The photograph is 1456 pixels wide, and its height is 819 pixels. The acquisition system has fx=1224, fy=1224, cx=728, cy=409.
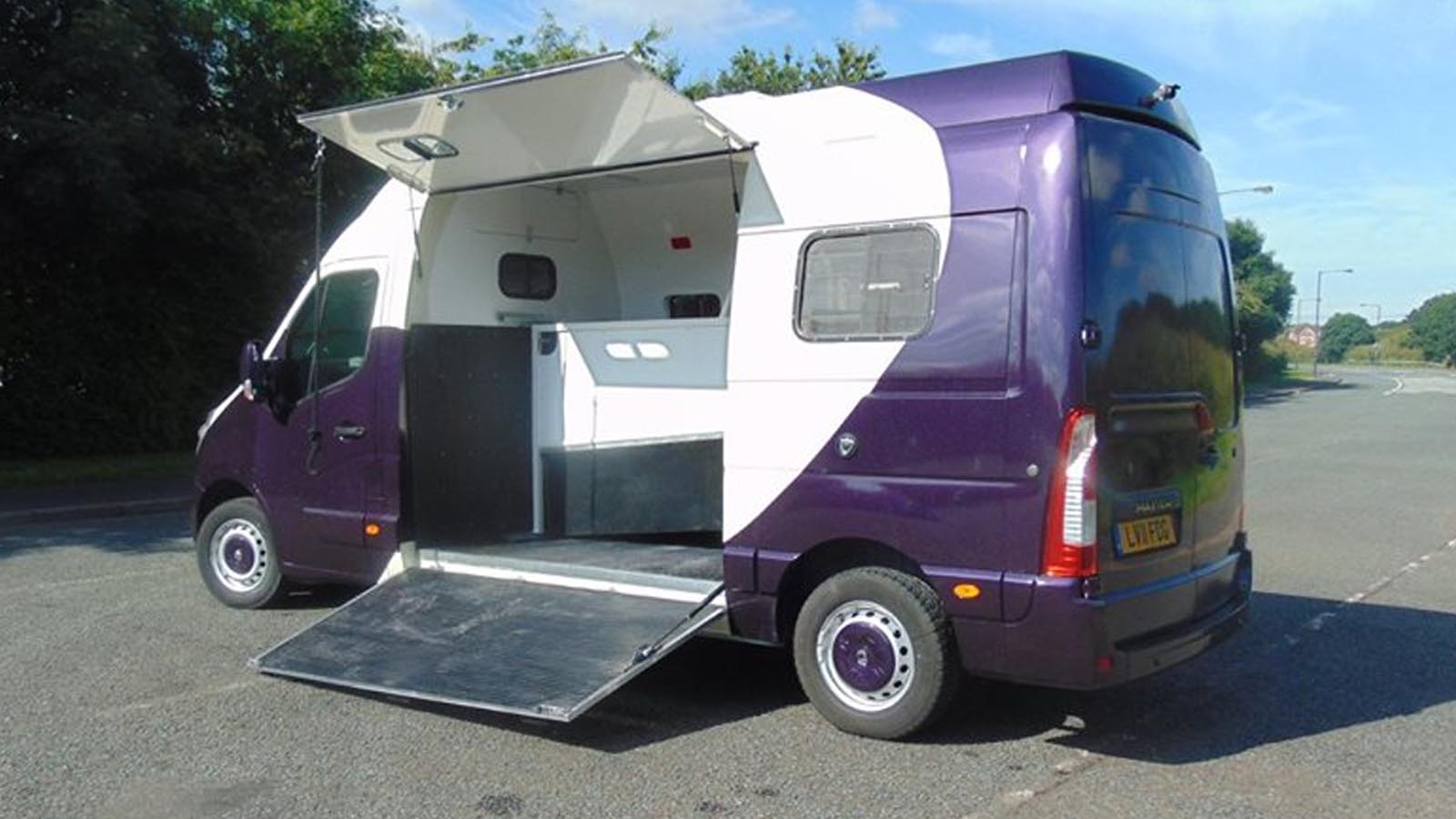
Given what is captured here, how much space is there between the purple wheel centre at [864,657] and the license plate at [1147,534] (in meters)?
1.02

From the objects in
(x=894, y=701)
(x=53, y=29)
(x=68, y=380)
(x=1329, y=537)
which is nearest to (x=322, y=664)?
(x=894, y=701)

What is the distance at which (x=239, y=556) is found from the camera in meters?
7.64

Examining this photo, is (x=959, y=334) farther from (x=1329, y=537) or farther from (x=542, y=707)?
(x=1329, y=537)

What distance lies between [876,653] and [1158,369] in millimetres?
1652

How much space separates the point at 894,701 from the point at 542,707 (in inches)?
56.7

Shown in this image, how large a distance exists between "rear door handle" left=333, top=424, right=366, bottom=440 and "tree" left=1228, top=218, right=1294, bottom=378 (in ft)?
149

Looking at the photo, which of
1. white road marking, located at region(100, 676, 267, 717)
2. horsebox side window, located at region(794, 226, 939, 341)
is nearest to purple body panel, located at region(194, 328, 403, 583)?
white road marking, located at region(100, 676, 267, 717)

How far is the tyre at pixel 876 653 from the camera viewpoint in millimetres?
4922

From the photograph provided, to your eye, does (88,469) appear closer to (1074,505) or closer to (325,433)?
(325,433)

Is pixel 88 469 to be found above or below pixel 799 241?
below

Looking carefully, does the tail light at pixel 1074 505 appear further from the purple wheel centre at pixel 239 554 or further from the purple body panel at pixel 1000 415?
the purple wheel centre at pixel 239 554

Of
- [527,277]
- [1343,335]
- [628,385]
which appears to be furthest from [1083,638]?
[1343,335]

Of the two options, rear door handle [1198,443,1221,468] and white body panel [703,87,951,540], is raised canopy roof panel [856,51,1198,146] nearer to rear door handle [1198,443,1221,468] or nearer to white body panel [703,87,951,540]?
white body panel [703,87,951,540]

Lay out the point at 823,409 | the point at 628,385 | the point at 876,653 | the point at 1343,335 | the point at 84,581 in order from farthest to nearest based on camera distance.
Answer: the point at 1343,335
the point at 84,581
the point at 628,385
the point at 823,409
the point at 876,653
